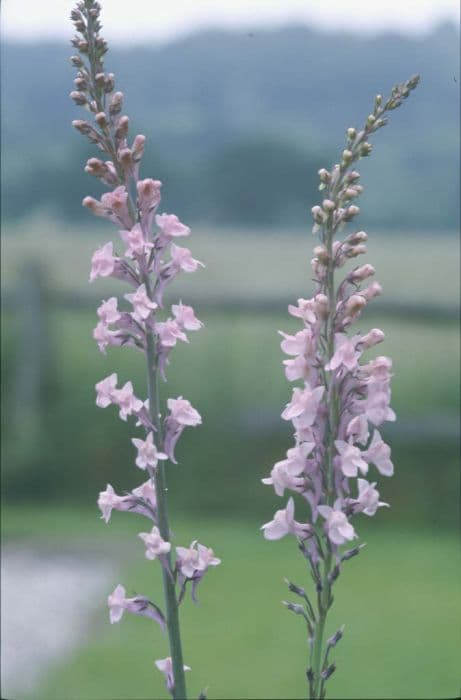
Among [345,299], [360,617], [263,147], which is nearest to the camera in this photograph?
[345,299]

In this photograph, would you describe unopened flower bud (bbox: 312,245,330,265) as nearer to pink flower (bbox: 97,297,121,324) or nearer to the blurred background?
pink flower (bbox: 97,297,121,324)

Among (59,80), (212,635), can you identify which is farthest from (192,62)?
(212,635)

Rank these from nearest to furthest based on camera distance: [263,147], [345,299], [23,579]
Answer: [345,299]
[263,147]
[23,579]

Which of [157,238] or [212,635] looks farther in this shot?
[212,635]

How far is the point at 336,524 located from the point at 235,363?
1.16 meters

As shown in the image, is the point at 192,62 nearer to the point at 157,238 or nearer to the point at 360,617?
the point at 360,617

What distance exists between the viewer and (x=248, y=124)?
4.93ft

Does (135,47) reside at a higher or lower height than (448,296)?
higher

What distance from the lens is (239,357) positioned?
1.66m

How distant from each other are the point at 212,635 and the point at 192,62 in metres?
0.82

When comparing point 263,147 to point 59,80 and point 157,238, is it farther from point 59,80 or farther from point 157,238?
point 157,238

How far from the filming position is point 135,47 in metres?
1.41

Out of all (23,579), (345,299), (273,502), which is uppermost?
(345,299)

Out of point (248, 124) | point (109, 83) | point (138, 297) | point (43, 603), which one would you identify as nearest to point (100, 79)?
point (109, 83)
